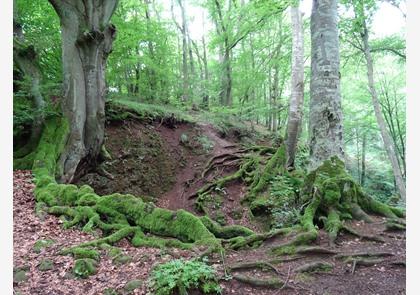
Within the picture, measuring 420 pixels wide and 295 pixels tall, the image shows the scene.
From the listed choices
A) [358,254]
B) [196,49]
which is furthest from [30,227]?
[196,49]

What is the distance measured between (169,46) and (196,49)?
397 inches

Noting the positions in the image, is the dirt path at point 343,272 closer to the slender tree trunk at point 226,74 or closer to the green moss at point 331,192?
the green moss at point 331,192

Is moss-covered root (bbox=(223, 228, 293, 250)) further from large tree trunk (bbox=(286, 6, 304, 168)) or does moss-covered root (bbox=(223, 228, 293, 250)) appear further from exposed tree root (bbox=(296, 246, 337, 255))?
large tree trunk (bbox=(286, 6, 304, 168))

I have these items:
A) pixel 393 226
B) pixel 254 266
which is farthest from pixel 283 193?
pixel 254 266

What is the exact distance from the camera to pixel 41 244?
468 cm

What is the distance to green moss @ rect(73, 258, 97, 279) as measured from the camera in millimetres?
3995

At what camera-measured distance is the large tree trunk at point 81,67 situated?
802 centimetres

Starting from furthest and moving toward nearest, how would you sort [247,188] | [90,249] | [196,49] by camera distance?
[196,49]
[247,188]
[90,249]

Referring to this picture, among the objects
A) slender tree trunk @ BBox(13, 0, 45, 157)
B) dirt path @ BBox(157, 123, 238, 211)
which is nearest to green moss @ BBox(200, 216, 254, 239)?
dirt path @ BBox(157, 123, 238, 211)

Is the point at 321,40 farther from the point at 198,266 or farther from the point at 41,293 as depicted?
the point at 41,293

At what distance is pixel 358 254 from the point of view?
13.8ft

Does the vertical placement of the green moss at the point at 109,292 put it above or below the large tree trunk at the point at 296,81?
below

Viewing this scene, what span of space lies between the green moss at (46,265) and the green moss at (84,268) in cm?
35

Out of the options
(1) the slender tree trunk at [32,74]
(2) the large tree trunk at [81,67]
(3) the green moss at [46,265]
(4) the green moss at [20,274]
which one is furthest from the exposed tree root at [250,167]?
(4) the green moss at [20,274]
